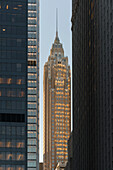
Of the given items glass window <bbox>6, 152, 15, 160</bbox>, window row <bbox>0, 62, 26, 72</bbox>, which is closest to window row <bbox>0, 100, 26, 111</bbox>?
window row <bbox>0, 62, 26, 72</bbox>

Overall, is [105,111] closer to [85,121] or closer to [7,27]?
[85,121]

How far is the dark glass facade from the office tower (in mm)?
21307

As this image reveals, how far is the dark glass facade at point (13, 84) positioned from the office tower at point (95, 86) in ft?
69.9

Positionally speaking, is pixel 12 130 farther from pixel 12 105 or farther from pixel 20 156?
pixel 20 156

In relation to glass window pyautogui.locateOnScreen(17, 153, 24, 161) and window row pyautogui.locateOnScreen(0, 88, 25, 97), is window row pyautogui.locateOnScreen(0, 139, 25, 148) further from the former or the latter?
window row pyautogui.locateOnScreen(0, 88, 25, 97)

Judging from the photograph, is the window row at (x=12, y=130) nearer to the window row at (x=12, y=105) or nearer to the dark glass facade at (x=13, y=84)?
the dark glass facade at (x=13, y=84)

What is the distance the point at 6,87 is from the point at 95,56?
41.0 meters

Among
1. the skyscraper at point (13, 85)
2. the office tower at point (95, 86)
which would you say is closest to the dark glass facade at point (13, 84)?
the skyscraper at point (13, 85)

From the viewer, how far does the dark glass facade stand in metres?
164

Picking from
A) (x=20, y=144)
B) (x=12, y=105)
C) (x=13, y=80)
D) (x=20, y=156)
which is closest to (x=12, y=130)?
(x=20, y=144)

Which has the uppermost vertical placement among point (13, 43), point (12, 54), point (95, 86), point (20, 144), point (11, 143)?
point (13, 43)

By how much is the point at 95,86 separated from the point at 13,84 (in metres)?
38.5

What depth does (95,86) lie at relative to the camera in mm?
143625

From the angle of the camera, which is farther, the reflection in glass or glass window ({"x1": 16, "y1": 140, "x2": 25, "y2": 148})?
glass window ({"x1": 16, "y1": 140, "x2": 25, "y2": 148})
